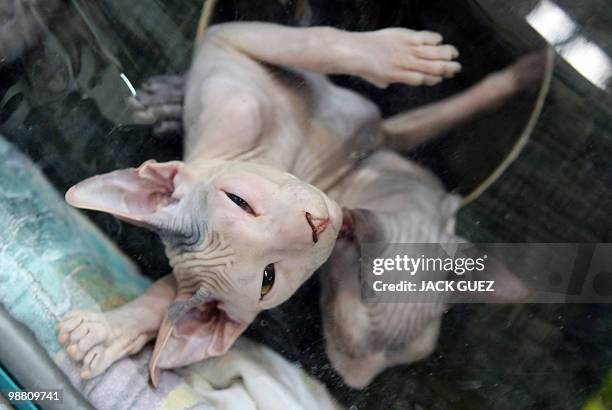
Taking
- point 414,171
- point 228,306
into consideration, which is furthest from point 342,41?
point 228,306

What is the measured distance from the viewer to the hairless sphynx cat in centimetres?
56

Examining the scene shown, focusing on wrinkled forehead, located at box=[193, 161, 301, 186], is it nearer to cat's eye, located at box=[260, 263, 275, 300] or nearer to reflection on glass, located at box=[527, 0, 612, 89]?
cat's eye, located at box=[260, 263, 275, 300]

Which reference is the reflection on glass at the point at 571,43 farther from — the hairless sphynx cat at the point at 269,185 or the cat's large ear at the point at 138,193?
the cat's large ear at the point at 138,193

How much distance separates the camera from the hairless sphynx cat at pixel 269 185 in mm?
565

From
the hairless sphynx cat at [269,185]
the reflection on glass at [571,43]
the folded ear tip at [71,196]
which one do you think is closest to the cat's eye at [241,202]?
the hairless sphynx cat at [269,185]

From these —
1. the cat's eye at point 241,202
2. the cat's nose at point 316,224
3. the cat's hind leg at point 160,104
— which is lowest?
the cat's nose at point 316,224

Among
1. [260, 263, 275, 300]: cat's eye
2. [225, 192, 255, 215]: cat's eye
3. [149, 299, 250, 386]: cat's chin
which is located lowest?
[149, 299, 250, 386]: cat's chin

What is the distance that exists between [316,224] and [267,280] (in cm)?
6

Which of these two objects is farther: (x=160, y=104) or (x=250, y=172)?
(x=160, y=104)

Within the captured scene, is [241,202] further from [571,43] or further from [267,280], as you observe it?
[571,43]

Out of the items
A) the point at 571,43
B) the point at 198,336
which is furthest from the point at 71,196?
the point at 571,43

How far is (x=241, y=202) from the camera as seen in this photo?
1.84 feet

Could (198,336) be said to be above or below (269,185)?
below

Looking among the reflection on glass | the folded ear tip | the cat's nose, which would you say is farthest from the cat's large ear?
the reflection on glass
